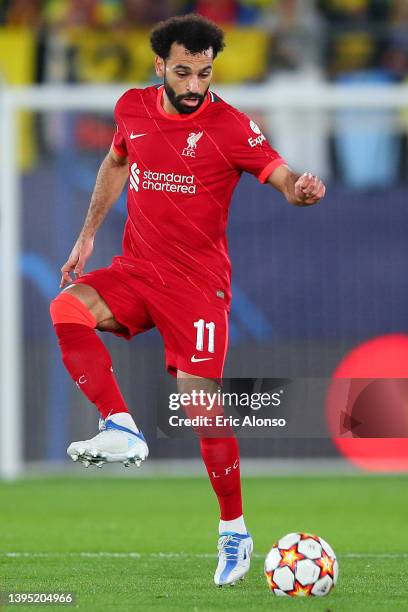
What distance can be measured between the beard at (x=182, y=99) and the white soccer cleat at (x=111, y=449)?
156cm

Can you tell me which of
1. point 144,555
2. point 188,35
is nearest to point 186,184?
point 188,35

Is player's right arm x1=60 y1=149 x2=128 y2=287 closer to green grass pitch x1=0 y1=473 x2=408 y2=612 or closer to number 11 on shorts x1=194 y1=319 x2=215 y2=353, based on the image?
number 11 on shorts x1=194 y1=319 x2=215 y2=353

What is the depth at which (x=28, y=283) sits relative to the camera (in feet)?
42.2

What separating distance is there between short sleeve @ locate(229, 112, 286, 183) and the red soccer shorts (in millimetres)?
648

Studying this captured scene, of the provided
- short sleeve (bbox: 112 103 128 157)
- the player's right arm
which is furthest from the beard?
the player's right arm

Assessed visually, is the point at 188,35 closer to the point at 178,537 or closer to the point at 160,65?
the point at 160,65

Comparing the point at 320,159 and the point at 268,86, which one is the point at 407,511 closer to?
the point at 320,159

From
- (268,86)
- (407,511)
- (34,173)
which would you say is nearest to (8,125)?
(34,173)

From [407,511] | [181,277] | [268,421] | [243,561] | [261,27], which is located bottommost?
[407,511]

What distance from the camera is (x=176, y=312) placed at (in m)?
6.66

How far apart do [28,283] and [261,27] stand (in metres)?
4.28

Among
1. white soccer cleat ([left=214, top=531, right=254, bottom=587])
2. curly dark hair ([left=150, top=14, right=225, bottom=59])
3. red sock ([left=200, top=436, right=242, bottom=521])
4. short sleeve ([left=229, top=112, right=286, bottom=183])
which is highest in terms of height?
curly dark hair ([left=150, top=14, right=225, bottom=59])

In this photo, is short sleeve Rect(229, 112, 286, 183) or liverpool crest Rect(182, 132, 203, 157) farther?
liverpool crest Rect(182, 132, 203, 157)

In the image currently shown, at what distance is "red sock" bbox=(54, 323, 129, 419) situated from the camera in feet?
21.5
